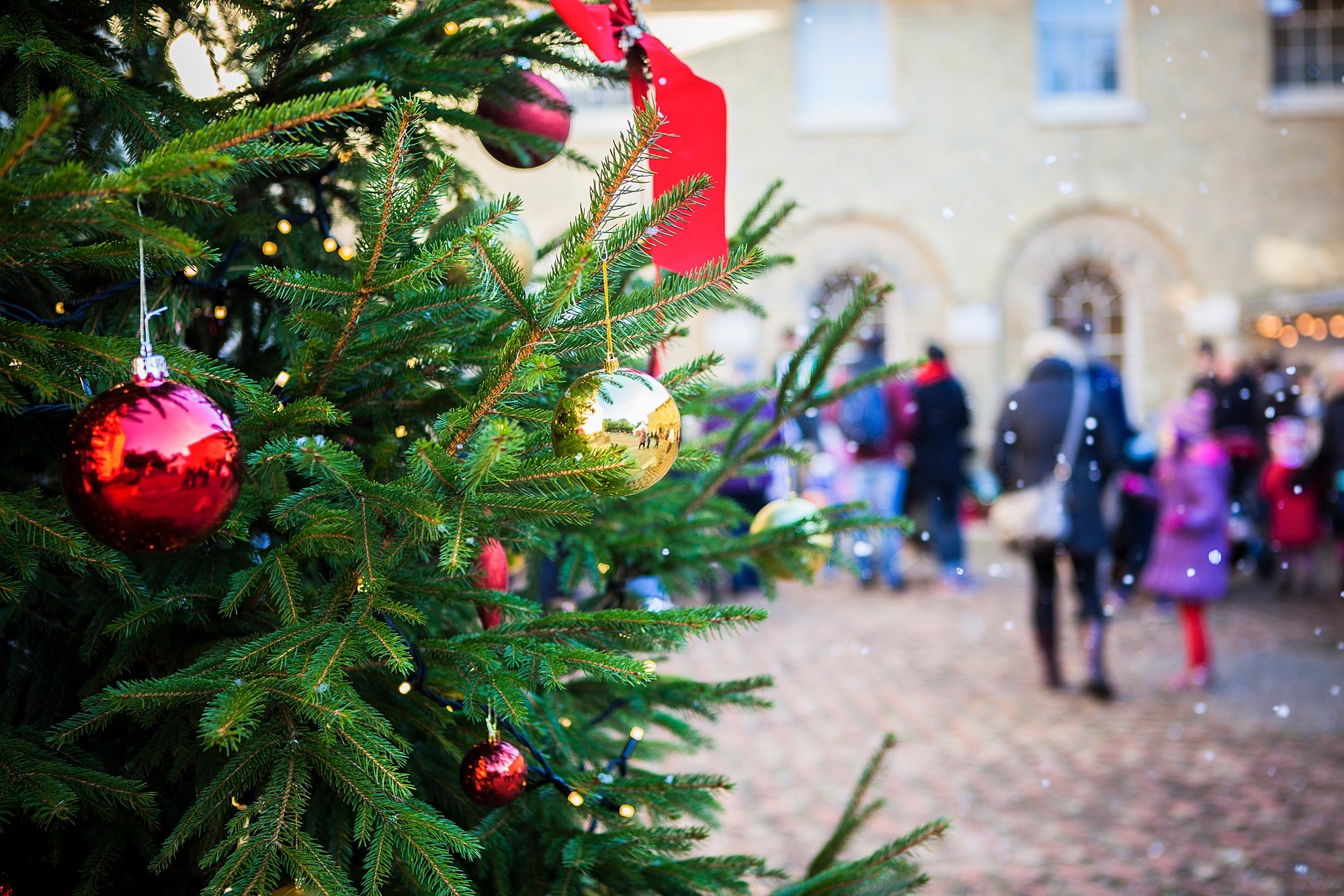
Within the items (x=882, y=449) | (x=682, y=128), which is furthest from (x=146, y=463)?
(x=882, y=449)

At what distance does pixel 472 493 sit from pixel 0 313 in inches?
24.3

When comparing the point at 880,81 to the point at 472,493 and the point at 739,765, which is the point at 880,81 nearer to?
the point at 739,765

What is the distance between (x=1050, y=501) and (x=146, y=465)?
15.4 feet

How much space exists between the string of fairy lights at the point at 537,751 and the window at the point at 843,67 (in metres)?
11.5

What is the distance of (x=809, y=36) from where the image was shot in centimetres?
1206

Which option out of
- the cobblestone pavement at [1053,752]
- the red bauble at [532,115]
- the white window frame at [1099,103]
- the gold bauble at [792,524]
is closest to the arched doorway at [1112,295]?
the white window frame at [1099,103]

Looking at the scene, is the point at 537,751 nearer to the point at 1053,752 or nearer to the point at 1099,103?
the point at 1053,752

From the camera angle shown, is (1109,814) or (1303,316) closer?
(1109,814)

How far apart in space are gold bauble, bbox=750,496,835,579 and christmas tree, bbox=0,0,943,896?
0.48m

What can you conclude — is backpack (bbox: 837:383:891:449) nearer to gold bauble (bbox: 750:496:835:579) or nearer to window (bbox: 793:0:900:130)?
window (bbox: 793:0:900:130)

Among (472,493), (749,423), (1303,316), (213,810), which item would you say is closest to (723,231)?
(472,493)

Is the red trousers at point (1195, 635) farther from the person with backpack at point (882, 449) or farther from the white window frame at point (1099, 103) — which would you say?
the white window frame at point (1099, 103)

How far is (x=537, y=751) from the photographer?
47.4 inches

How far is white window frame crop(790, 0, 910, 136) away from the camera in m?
11.8
